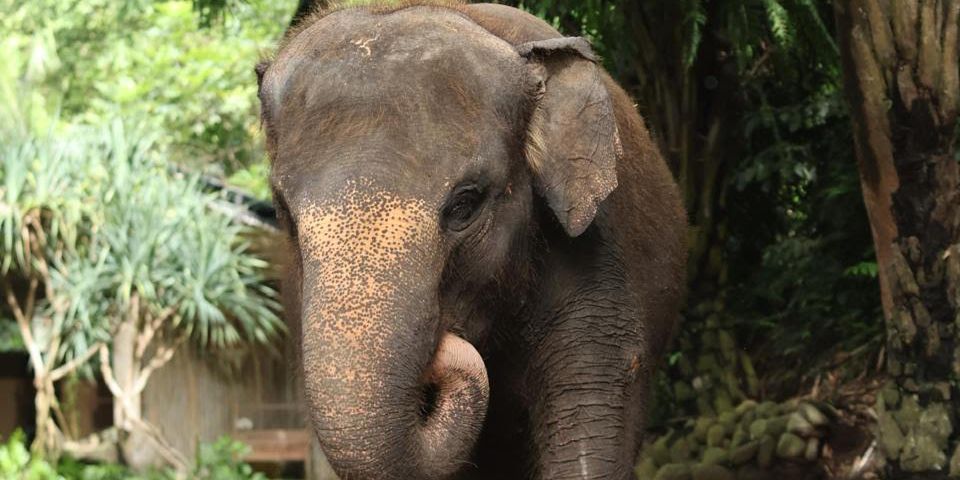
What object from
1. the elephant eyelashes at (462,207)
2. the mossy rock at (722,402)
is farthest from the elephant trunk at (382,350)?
the mossy rock at (722,402)

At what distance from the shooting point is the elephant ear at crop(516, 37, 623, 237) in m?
4.12

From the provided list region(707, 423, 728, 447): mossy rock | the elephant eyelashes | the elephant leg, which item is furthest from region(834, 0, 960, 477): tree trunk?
the elephant eyelashes

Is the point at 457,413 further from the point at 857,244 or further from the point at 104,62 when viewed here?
the point at 104,62

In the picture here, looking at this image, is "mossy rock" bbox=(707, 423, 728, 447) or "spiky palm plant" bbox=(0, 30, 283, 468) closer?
"mossy rock" bbox=(707, 423, 728, 447)

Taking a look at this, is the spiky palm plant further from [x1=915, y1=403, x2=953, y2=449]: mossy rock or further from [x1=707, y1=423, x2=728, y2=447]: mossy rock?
[x1=915, y1=403, x2=953, y2=449]: mossy rock

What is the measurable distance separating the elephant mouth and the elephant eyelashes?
287 mm

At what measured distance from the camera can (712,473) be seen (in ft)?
24.9

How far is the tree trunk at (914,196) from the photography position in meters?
6.26

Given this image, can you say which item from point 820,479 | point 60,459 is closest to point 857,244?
point 820,479

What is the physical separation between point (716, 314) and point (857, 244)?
0.93m

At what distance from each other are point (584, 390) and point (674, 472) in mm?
3545

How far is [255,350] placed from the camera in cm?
1614

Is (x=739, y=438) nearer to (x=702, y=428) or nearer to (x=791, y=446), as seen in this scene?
(x=702, y=428)

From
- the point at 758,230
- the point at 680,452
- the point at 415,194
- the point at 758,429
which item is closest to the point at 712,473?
the point at 758,429
